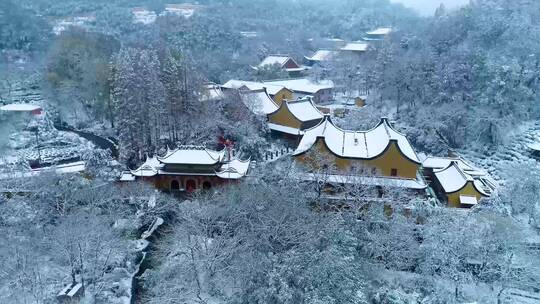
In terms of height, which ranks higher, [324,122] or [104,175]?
[324,122]

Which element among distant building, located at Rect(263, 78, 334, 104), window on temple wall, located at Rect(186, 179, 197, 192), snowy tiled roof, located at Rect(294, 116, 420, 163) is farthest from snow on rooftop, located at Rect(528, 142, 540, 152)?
window on temple wall, located at Rect(186, 179, 197, 192)

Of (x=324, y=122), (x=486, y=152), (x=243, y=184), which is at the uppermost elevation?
(x=324, y=122)

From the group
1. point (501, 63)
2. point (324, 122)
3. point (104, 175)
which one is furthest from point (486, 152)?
point (104, 175)

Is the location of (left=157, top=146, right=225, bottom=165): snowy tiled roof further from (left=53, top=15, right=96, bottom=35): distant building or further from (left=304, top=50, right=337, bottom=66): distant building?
(left=53, top=15, right=96, bottom=35): distant building

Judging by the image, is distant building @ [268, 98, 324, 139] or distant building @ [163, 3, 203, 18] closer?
distant building @ [268, 98, 324, 139]

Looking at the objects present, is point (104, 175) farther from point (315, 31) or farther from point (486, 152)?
point (315, 31)

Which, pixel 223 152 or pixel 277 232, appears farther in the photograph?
pixel 223 152
